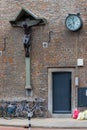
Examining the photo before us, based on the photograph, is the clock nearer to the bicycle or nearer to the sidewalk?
the bicycle

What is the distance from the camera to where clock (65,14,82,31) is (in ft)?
91.2

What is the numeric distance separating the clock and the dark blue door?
2520 mm

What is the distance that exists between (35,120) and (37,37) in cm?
481

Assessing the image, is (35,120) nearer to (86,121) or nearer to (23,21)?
(86,121)

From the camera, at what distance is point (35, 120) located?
26.9m

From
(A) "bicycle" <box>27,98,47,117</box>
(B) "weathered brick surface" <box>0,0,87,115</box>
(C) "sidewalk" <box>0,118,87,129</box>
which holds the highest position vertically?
(B) "weathered brick surface" <box>0,0,87,115</box>

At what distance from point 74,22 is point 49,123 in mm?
5979

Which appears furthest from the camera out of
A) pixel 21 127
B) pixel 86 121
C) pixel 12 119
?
pixel 12 119

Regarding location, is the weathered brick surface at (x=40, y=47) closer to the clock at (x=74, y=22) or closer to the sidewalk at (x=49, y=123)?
the clock at (x=74, y=22)

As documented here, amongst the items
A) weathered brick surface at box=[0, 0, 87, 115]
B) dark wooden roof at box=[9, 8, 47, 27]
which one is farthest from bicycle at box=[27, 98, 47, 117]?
dark wooden roof at box=[9, 8, 47, 27]

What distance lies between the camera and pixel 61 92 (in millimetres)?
28500

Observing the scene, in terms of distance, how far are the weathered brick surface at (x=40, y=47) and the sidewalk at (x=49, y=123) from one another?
2.02m

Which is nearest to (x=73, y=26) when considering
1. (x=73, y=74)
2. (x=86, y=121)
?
(x=73, y=74)

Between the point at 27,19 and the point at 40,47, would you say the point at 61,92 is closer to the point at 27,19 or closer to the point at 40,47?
the point at 40,47
